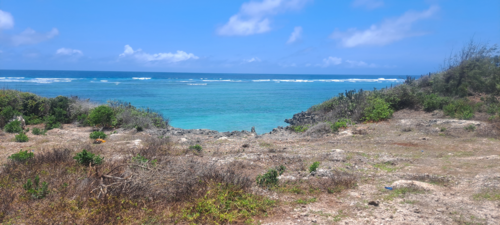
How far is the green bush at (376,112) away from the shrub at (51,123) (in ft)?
50.2

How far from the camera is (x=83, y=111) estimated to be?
15859 mm

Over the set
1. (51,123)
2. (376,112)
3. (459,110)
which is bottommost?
(51,123)

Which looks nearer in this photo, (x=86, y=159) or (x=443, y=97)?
(x=86, y=159)

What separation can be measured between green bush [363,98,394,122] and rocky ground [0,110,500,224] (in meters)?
0.89

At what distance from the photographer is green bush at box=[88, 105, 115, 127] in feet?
45.2

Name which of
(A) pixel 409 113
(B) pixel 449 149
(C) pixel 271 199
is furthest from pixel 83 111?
(A) pixel 409 113

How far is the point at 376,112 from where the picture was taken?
14.4 m

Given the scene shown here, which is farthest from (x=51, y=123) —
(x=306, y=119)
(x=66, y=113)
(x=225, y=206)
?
(x=306, y=119)

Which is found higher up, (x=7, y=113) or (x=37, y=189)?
(x=7, y=113)

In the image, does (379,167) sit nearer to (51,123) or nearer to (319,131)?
(319,131)

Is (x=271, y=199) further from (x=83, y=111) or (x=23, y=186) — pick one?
(x=83, y=111)

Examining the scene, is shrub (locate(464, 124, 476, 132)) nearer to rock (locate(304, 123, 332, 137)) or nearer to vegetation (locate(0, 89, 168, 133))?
rock (locate(304, 123, 332, 137))

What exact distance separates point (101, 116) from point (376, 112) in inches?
520

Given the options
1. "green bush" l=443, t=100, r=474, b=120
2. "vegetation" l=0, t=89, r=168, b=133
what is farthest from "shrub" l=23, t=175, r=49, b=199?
"green bush" l=443, t=100, r=474, b=120
